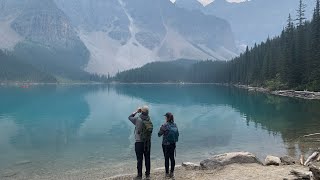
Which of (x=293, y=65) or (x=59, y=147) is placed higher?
(x=293, y=65)

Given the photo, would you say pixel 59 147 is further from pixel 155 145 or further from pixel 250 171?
pixel 250 171

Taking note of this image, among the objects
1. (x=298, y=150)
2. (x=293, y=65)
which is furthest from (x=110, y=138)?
(x=293, y=65)

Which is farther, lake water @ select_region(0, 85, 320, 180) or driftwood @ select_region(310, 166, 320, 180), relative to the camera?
lake water @ select_region(0, 85, 320, 180)

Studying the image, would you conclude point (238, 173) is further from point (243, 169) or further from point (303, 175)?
point (303, 175)

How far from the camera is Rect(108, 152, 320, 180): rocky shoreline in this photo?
2013cm

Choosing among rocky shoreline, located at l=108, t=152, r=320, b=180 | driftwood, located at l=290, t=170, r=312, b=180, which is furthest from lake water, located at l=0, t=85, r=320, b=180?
driftwood, located at l=290, t=170, r=312, b=180

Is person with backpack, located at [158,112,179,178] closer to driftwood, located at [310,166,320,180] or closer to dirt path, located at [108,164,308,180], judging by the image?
dirt path, located at [108,164,308,180]

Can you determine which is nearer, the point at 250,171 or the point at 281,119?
the point at 250,171

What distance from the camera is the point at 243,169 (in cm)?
2341

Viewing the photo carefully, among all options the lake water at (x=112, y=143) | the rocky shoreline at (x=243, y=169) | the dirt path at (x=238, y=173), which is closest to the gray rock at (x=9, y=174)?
the lake water at (x=112, y=143)

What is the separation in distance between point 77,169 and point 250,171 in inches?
503

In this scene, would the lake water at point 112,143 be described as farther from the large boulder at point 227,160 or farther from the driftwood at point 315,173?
the driftwood at point 315,173

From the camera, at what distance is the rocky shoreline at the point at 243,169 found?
20127mm

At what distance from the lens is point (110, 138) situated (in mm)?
46094
